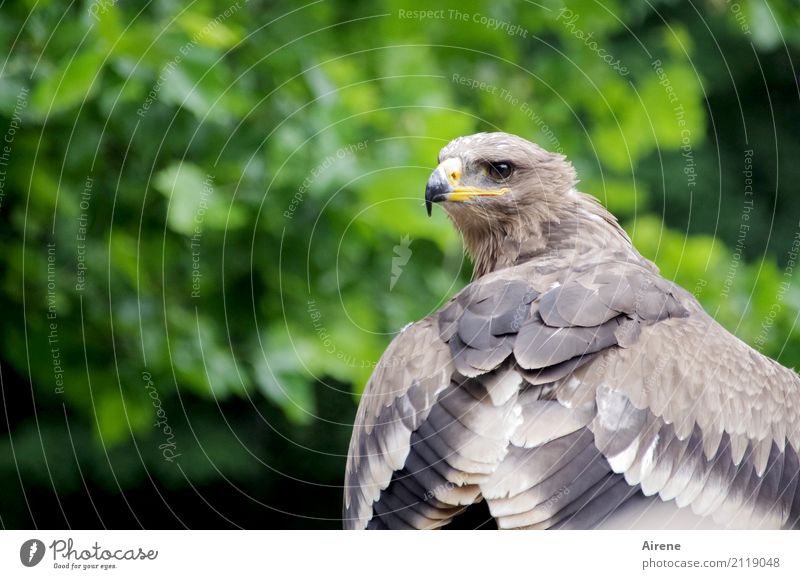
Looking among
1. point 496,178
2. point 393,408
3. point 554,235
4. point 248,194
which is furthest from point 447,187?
point 248,194

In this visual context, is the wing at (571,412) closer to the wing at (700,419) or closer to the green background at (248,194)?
the wing at (700,419)

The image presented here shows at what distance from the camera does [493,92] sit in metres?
6.81

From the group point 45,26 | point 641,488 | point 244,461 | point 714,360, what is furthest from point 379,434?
point 244,461

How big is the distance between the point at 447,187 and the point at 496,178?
1.05 feet

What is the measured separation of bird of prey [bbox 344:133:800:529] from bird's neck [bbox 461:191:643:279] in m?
0.10

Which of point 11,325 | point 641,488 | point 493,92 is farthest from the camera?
point 493,92

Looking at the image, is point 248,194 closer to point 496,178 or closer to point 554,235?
point 496,178

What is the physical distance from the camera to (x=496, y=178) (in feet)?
17.3

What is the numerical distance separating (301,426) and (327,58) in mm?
2752

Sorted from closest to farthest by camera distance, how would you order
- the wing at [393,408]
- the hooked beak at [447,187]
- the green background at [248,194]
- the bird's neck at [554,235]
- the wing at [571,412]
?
the wing at [571,412] < the wing at [393,408] < the hooked beak at [447,187] < the bird's neck at [554,235] < the green background at [248,194]

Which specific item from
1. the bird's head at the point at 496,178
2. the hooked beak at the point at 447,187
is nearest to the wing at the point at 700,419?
the bird's head at the point at 496,178

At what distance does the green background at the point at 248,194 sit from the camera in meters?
5.64

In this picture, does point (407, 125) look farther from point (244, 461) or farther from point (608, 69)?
point (244, 461)

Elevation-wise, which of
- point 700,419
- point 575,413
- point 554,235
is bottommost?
point 700,419
